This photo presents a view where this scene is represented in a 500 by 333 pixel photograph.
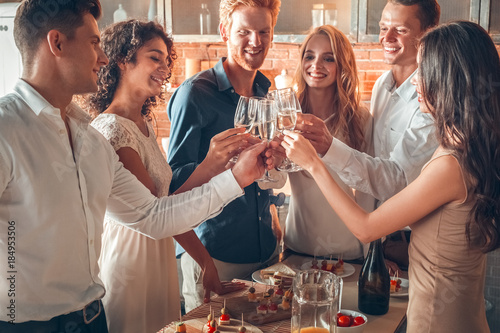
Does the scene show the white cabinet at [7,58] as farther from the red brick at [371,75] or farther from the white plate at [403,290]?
the white plate at [403,290]

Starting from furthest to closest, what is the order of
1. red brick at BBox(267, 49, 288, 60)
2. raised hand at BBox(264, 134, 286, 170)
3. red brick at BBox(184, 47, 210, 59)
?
red brick at BBox(184, 47, 210, 59) < red brick at BBox(267, 49, 288, 60) < raised hand at BBox(264, 134, 286, 170)

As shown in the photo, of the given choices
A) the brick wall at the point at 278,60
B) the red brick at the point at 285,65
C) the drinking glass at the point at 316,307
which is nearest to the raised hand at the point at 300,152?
the drinking glass at the point at 316,307

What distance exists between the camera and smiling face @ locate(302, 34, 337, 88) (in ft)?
6.66

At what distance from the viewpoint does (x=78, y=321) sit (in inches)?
46.4

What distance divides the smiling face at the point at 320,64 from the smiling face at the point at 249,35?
182 mm

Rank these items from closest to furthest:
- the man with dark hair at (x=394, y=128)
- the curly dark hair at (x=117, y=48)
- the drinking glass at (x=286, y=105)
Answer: the drinking glass at (x=286, y=105) < the curly dark hair at (x=117, y=48) < the man with dark hair at (x=394, y=128)

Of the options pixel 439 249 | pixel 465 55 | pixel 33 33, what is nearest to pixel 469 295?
pixel 439 249

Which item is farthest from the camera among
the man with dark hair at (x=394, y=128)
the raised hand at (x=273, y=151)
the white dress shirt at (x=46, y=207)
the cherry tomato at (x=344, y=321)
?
the man with dark hair at (x=394, y=128)

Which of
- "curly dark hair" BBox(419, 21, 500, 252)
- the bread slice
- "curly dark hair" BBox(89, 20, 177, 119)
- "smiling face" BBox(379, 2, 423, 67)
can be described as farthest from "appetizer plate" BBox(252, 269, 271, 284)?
"smiling face" BBox(379, 2, 423, 67)

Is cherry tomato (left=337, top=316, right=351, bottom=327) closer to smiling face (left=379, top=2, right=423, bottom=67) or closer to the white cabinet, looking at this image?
smiling face (left=379, top=2, right=423, bottom=67)

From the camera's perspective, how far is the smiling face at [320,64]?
2031 millimetres

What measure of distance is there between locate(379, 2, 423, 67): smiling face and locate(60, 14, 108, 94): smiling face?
4.06 feet

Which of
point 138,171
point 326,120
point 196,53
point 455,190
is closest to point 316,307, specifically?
point 455,190

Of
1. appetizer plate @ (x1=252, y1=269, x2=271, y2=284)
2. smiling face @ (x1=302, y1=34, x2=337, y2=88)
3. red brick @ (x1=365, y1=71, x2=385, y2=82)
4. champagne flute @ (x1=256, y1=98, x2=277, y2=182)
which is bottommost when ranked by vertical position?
appetizer plate @ (x1=252, y1=269, x2=271, y2=284)
